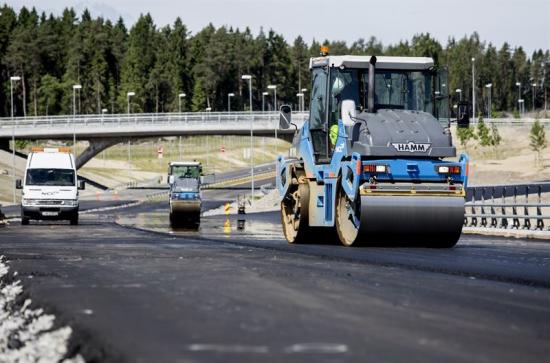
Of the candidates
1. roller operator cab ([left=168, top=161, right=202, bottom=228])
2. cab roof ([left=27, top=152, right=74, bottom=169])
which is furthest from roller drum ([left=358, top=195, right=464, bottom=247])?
roller operator cab ([left=168, top=161, right=202, bottom=228])

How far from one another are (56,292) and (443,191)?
35.2 ft

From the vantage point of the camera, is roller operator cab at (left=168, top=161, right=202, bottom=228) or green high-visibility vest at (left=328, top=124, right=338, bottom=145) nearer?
green high-visibility vest at (left=328, top=124, right=338, bottom=145)

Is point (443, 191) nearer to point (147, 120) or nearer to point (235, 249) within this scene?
point (235, 249)

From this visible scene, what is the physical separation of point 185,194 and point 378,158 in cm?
2953

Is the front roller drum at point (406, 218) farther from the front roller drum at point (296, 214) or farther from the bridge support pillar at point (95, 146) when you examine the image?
the bridge support pillar at point (95, 146)

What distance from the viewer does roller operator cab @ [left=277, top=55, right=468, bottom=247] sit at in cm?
2061

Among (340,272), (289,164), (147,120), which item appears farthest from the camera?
(147,120)

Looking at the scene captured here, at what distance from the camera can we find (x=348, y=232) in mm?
21625

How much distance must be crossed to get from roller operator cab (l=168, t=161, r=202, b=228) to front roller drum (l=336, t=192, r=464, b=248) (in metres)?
27.4

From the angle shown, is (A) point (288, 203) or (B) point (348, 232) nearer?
(B) point (348, 232)

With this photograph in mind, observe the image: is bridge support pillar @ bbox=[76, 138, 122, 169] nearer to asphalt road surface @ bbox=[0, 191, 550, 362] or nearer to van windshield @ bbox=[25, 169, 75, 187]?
van windshield @ bbox=[25, 169, 75, 187]

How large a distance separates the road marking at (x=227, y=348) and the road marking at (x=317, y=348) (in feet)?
0.59

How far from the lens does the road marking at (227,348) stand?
7098 mm

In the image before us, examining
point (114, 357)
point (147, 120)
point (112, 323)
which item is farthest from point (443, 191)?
point (147, 120)
